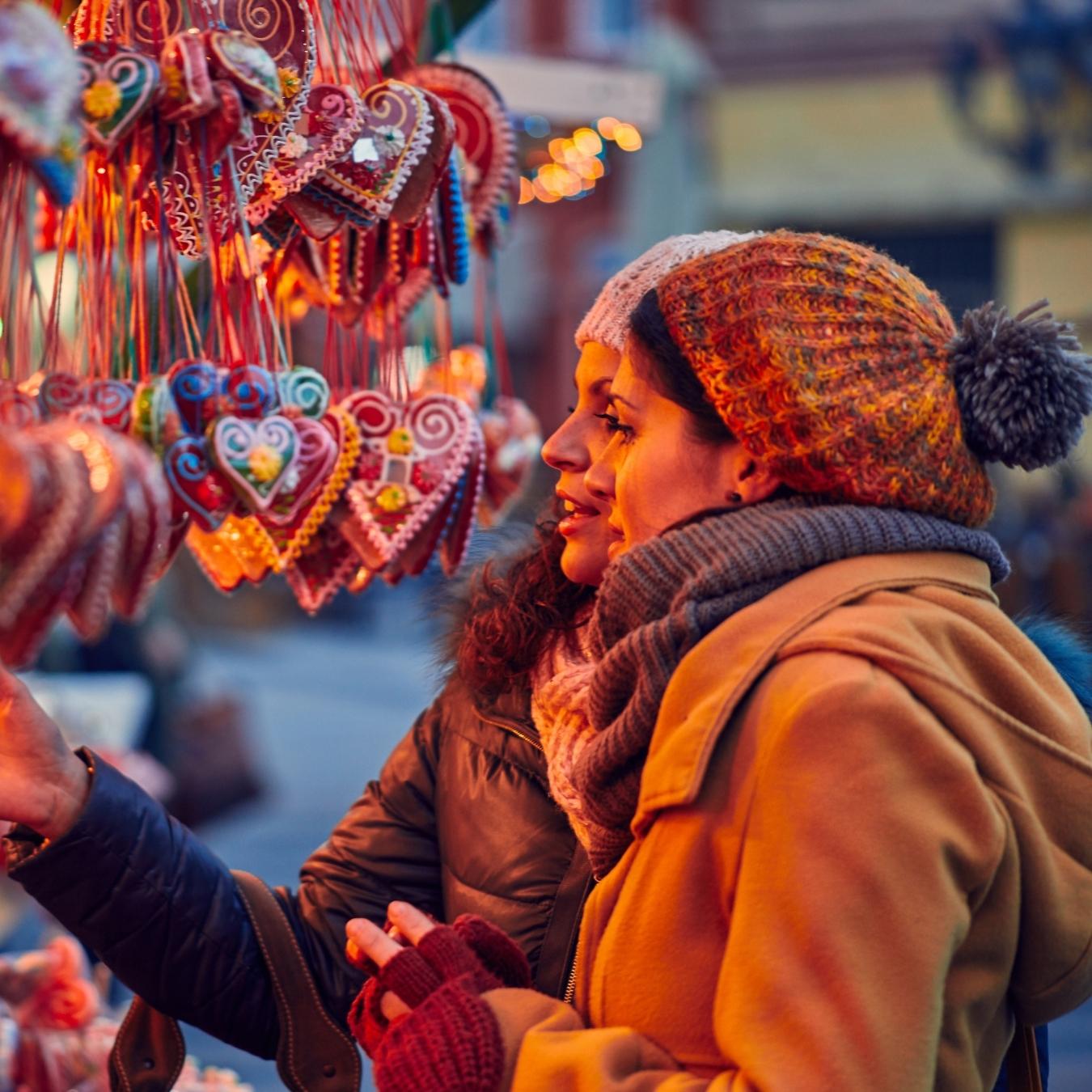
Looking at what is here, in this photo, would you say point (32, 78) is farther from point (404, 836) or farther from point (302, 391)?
point (404, 836)

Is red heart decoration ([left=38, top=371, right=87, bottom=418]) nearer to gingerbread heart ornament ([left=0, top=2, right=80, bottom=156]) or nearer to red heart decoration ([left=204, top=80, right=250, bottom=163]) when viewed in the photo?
red heart decoration ([left=204, top=80, right=250, bottom=163])

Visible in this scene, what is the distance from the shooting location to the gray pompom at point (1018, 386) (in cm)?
126

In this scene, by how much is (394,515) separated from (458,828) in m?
0.35

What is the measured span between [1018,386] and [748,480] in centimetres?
24

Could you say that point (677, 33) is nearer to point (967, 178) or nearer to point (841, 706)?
point (967, 178)

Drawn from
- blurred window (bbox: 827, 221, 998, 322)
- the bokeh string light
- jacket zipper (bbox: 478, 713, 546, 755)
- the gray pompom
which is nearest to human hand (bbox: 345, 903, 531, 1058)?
jacket zipper (bbox: 478, 713, 546, 755)

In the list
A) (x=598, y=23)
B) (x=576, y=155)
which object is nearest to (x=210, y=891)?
(x=576, y=155)

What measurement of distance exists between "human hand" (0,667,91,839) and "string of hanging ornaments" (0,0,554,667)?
0.19 m

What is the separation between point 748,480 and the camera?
52.0 inches

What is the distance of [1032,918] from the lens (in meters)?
1.18

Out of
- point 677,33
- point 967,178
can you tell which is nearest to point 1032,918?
point 967,178

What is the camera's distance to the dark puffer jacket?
1.49m

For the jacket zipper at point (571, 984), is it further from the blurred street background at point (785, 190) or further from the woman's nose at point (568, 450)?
the blurred street background at point (785, 190)

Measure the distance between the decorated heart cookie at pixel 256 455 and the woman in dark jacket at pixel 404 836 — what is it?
0.92 ft
